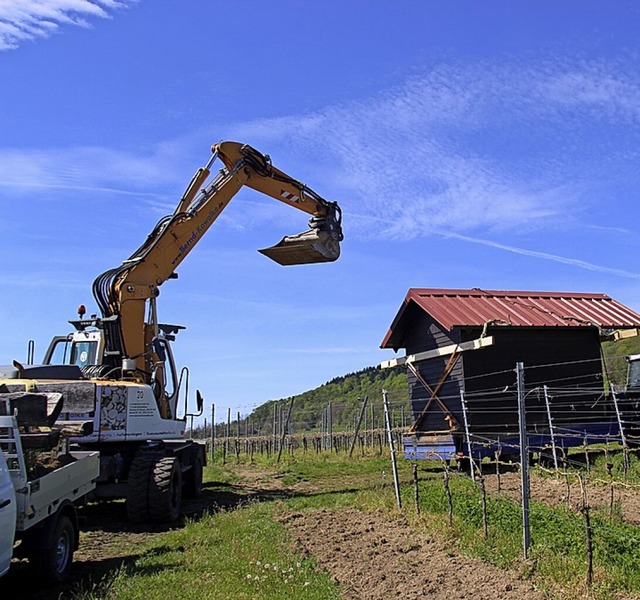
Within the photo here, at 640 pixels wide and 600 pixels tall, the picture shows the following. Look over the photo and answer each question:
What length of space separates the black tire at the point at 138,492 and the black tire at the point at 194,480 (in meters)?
3.18

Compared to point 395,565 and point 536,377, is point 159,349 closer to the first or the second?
point 395,565

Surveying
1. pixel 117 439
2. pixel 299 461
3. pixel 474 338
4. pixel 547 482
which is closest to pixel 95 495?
pixel 117 439

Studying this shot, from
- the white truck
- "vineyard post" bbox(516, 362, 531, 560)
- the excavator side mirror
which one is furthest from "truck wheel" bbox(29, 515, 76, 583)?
the excavator side mirror

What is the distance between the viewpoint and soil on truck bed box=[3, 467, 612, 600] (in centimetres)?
697

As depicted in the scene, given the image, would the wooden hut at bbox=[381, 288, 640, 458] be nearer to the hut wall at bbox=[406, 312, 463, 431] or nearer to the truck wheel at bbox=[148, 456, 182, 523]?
the hut wall at bbox=[406, 312, 463, 431]

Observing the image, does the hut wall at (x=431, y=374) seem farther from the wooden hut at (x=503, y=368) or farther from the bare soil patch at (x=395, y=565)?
the bare soil patch at (x=395, y=565)

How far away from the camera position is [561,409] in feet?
57.6

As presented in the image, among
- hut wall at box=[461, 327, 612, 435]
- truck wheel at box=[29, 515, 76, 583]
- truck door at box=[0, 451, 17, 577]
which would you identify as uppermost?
hut wall at box=[461, 327, 612, 435]

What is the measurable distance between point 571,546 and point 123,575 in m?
4.86

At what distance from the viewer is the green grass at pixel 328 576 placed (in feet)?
22.9

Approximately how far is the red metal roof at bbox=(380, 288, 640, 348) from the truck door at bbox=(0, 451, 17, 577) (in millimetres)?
11279

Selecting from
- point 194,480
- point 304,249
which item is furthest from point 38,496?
point 304,249

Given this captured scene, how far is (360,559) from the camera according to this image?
8.40m

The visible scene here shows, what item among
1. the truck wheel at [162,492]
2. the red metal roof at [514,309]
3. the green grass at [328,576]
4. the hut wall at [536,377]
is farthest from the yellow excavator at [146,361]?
the hut wall at [536,377]
